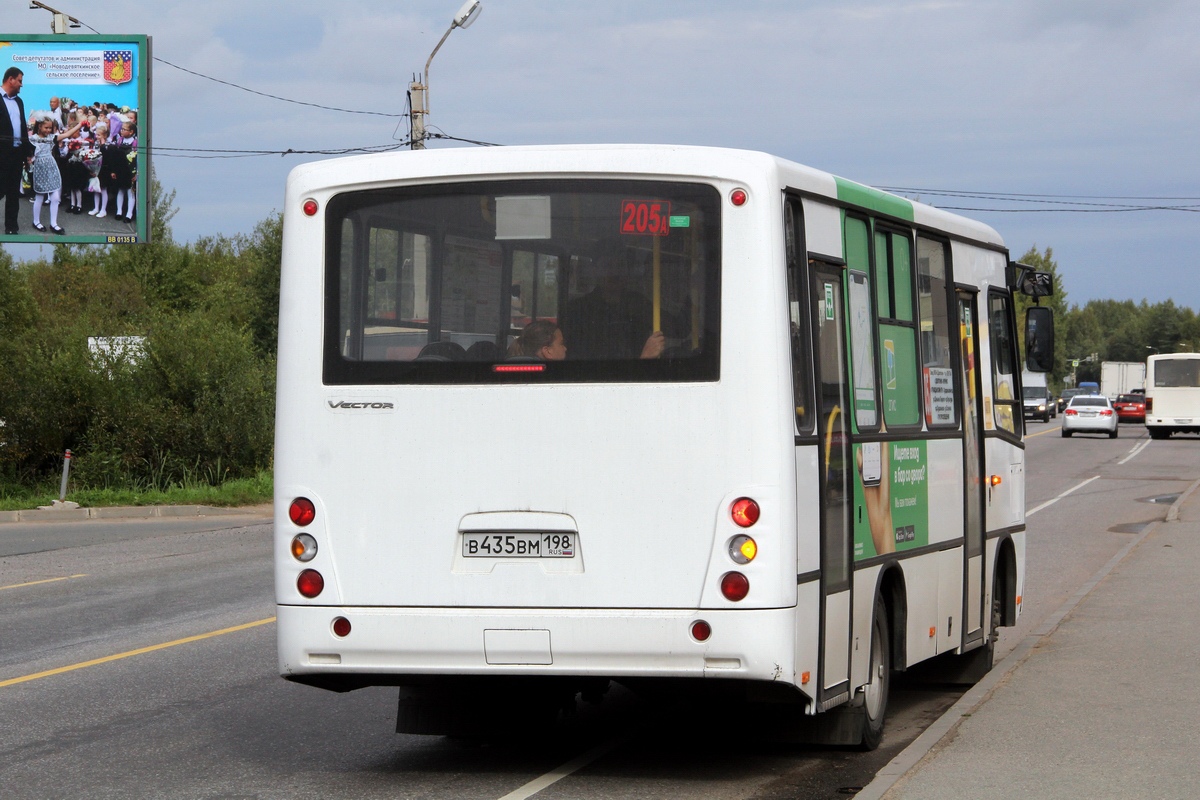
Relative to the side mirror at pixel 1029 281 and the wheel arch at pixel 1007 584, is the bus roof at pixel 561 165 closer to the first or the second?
the side mirror at pixel 1029 281

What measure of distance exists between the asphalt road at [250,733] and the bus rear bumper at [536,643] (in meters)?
0.59

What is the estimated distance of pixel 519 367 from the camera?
22.8 feet

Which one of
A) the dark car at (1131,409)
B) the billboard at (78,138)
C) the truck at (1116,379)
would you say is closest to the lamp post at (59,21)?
the billboard at (78,138)

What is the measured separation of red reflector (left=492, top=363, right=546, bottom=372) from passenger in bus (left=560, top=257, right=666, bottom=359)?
158mm

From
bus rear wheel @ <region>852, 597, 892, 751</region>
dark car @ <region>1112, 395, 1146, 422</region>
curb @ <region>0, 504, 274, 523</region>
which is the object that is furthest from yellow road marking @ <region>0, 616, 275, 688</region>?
dark car @ <region>1112, 395, 1146, 422</region>

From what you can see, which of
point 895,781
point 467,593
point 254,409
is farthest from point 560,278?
point 254,409

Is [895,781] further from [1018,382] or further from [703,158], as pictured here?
[1018,382]

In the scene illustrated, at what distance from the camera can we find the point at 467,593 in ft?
22.5

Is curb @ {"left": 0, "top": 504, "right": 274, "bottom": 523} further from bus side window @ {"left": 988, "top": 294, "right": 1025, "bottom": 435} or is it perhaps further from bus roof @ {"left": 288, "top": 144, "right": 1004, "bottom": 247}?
bus roof @ {"left": 288, "top": 144, "right": 1004, "bottom": 247}

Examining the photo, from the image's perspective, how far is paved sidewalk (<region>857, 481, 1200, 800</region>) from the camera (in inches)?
266

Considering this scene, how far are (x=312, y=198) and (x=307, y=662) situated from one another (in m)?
2.08

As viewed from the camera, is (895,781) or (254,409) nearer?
(895,781)

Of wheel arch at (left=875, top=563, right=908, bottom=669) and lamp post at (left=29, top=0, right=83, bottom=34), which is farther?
lamp post at (left=29, top=0, right=83, bottom=34)

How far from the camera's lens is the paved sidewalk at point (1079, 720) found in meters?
6.74
